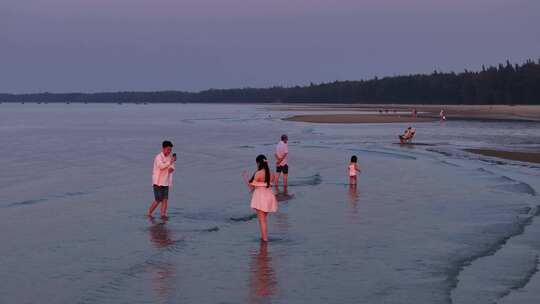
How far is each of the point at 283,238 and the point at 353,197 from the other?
6.16 meters

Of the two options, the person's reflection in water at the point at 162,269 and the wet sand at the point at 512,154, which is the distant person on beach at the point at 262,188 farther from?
the wet sand at the point at 512,154

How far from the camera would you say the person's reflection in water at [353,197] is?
711 inches

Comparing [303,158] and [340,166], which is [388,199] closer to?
[340,166]

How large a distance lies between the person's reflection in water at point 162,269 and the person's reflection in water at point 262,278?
1109 millimetres

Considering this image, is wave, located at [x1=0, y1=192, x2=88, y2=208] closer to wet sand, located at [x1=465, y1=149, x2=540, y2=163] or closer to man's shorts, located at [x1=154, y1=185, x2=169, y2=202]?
man's shorts, located at [x1=154, y1=185, x2=169, y2=202]

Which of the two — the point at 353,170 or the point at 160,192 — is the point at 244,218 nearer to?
the point at 160,192

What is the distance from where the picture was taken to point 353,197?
20109mm

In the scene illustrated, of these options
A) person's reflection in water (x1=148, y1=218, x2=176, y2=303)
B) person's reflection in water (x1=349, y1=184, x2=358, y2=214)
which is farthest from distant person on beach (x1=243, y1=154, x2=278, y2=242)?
person's reflection in water (x1=349, y1=184, x2=358, y2=214)

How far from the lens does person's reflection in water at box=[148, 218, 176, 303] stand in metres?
10.4

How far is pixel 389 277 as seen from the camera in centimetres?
1120

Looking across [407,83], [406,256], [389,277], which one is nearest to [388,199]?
[406,256]

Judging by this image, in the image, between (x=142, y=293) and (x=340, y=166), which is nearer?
(x=142, y=293)

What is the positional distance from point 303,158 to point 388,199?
1450 cm

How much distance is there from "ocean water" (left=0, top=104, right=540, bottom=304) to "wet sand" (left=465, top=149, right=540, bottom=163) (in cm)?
297
